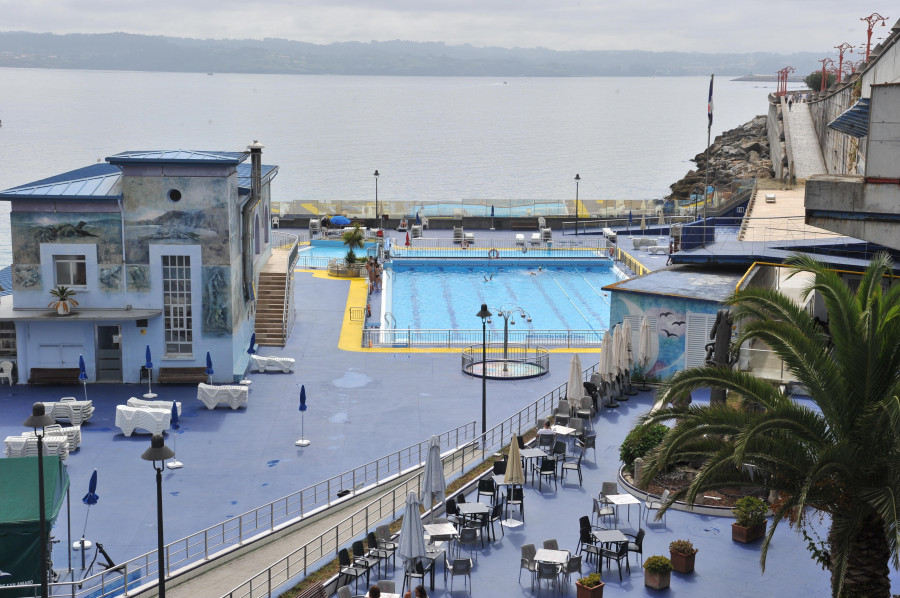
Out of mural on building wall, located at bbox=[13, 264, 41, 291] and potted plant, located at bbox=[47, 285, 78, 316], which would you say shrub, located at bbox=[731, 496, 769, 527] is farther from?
mural on building wall, located at bbox=[13, 264, 41, 291]

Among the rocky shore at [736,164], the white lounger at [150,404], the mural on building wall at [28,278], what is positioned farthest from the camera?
the rocky shore at [736,164]

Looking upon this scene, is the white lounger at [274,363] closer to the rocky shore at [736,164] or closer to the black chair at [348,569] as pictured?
the black chair at [348,569]

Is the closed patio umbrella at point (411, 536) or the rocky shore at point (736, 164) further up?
the rocky shore at point (736, 164)

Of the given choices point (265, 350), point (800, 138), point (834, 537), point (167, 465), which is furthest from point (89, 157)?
point (834, 537)

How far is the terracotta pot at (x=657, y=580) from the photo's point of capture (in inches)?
669

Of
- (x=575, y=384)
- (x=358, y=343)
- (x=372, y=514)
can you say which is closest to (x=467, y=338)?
(x=358, y=343)

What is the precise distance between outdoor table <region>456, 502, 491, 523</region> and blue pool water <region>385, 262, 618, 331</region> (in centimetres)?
2005

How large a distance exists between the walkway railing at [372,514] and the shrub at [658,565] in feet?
15.5

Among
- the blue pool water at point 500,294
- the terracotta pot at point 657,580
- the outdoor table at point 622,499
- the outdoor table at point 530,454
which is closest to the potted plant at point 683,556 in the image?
the terracotta pot at point 657,580

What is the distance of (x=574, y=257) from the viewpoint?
52.5 metres

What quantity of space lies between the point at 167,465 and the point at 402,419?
621 cm

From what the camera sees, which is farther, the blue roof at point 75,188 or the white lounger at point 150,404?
the blue roof at point 75,188

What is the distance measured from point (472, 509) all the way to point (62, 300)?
16.1m

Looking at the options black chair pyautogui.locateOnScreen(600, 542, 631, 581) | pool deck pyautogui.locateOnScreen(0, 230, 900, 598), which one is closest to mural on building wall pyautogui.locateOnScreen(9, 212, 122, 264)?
pool deck pyautogui.locateOnScreen(0, 230, 900, 598)
